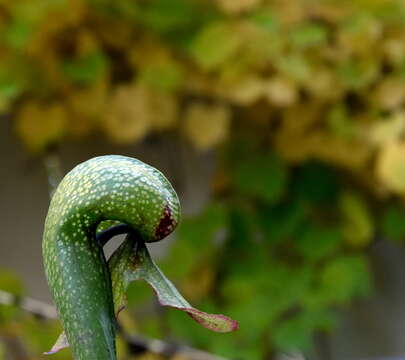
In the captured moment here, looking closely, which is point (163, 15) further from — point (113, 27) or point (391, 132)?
point (391, 132)

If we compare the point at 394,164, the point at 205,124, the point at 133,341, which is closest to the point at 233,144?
the point at 205,124

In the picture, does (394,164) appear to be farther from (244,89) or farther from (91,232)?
(91,232)

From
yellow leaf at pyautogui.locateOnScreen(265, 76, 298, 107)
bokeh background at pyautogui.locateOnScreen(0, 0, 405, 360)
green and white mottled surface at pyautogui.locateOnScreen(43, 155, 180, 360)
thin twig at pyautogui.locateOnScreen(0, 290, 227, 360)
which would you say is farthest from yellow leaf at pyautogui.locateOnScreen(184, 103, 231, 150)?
green and white mottled surface at pyautogui.locateOnScreen(43, 155, 180, 360)

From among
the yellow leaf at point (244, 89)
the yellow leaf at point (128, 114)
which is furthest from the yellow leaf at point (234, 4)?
the yellow leaf at point (128, 114)

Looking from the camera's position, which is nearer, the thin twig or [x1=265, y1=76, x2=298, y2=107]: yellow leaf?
the thin twig

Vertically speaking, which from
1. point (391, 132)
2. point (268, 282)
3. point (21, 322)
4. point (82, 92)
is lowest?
point (21, 322)

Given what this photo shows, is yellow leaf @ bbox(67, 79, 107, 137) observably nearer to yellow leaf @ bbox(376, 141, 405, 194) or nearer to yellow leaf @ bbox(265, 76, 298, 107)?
yellow leaf @ bbox(265, 76, 298, 107)

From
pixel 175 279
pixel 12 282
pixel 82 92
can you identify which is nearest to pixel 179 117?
pixel 82 92
